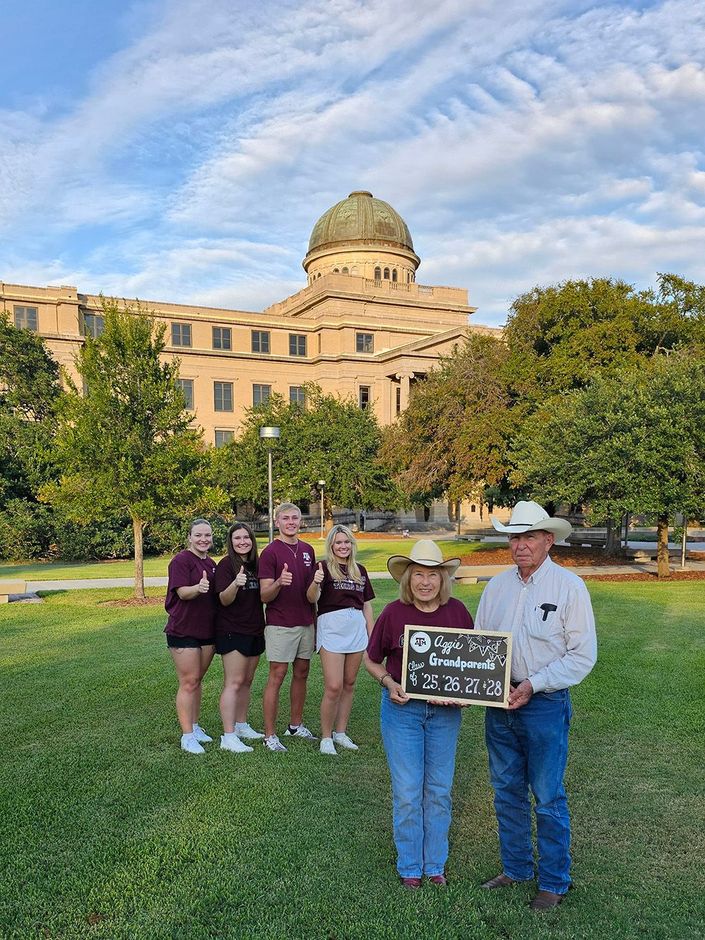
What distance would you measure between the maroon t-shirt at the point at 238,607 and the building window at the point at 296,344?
6121cm

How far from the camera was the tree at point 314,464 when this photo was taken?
48.5 meters

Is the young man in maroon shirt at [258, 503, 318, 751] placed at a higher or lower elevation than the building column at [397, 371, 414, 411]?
lower

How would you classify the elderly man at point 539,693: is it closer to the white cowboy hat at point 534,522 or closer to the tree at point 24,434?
the white cowboy hat at point 534,522

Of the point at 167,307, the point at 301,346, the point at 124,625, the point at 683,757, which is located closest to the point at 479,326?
the point at 301,346

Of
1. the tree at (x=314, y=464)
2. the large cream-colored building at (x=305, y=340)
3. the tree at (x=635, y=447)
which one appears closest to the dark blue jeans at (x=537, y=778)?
the tree at (x=635, y=447)

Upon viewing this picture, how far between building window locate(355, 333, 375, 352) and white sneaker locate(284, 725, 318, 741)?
200 feet

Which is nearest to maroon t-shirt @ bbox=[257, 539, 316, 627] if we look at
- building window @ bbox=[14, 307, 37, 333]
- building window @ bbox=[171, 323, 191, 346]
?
building window @ bbox=[14, 307, 37, 333]

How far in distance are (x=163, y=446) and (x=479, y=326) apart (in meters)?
52.9

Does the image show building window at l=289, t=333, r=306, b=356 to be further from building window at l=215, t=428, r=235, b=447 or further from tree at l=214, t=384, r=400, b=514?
tree at l=214, t=384, r=400, b=514

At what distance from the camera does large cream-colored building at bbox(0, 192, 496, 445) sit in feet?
201

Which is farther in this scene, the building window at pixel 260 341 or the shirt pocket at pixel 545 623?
the building window at pixel 260 341

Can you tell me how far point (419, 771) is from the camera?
4492mm

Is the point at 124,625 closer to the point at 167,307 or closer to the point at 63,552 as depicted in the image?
the point at 63,552

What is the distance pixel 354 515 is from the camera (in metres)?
59.4
